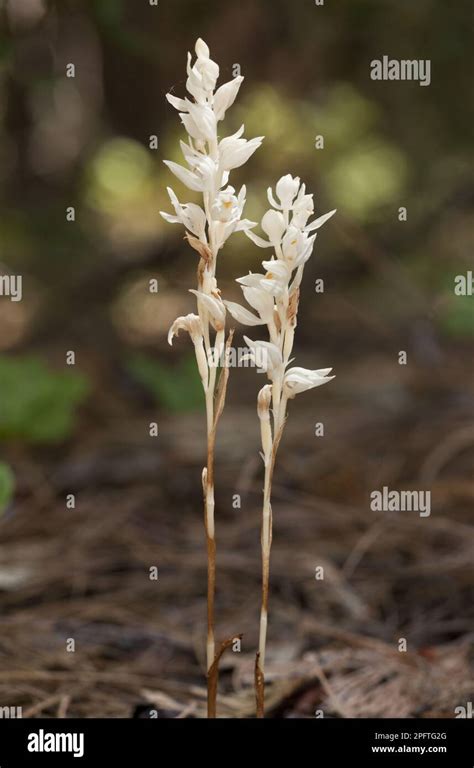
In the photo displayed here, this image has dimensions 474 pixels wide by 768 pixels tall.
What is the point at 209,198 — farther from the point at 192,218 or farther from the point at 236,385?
the point at 236,385

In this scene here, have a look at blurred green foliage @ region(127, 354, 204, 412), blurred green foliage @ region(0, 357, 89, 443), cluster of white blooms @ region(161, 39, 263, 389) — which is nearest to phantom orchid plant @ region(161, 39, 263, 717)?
cluster of white blooms @ region(161, 39, 263, 389)

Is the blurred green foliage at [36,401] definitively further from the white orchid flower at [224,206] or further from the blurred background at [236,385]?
the white orchid flower at [224,206]

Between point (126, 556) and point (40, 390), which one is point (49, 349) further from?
point (126, 556)

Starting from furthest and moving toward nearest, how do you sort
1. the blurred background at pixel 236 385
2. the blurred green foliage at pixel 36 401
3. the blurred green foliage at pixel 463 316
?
the blurred green foliage at pixel 463 316
the blurred green foliage at pixel 36 401
the blurred background at pixel 236 385

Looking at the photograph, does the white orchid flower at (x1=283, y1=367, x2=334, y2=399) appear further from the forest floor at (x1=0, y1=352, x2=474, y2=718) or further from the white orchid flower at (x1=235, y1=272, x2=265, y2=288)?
the forest floor at (x1=0, y1=352, x2=474, y2=718)

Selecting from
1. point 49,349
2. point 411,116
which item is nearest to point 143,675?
point 49,349

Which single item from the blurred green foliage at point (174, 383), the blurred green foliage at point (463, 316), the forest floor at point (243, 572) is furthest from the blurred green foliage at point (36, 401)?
the blurred green foliage at point (463, 316)
